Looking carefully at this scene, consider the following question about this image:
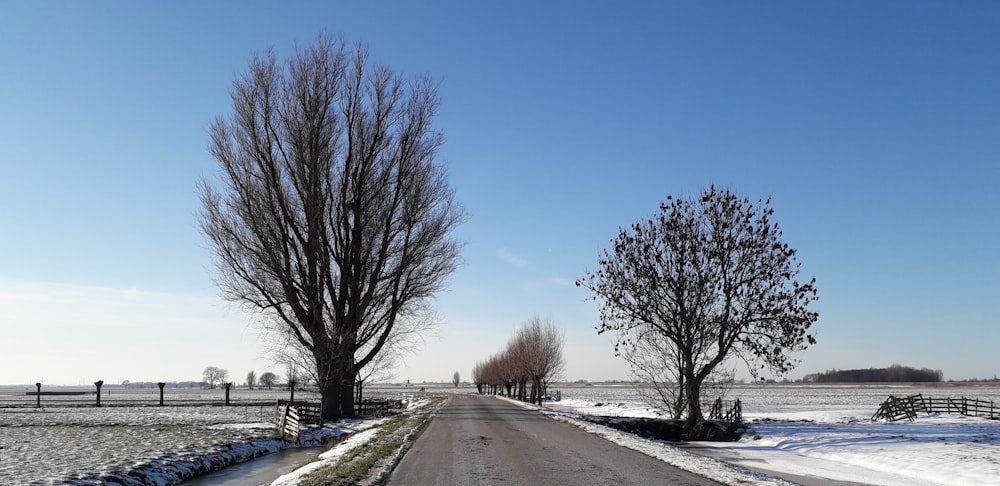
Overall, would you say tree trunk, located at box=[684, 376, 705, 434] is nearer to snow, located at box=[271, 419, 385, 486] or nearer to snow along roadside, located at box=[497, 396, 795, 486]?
snow along roadside, located at box=[497, 396, 795, 486]

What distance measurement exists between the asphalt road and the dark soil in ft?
25.4

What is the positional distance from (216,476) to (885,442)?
67.2 ft

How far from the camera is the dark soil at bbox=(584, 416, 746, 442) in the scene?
28016mm

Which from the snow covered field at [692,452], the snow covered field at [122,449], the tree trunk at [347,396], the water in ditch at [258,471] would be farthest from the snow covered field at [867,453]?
the tree trunk at [347,396]

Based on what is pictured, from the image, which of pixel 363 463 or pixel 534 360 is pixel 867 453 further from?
pixel 534 360

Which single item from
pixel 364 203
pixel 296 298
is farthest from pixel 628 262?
pixel 296 298

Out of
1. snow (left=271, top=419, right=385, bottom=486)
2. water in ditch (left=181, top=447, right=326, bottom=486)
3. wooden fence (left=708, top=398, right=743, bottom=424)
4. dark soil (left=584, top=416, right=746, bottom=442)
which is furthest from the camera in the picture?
wooden fence (left=708, top=398, right=743, bottom=424)

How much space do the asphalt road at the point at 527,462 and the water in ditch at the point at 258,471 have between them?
9.75ft

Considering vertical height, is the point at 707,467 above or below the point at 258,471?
above

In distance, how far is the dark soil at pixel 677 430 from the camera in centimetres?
2802

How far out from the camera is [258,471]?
53.2 feet

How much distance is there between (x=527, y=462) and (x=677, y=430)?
54.9 feet

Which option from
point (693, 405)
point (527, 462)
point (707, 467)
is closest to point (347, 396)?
point (693, 405)

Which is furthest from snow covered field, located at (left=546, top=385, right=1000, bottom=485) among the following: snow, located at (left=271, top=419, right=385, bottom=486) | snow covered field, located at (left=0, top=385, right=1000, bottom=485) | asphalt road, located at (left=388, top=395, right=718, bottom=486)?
snow, located at (left=271, top=419, right=385, bottom=486)
